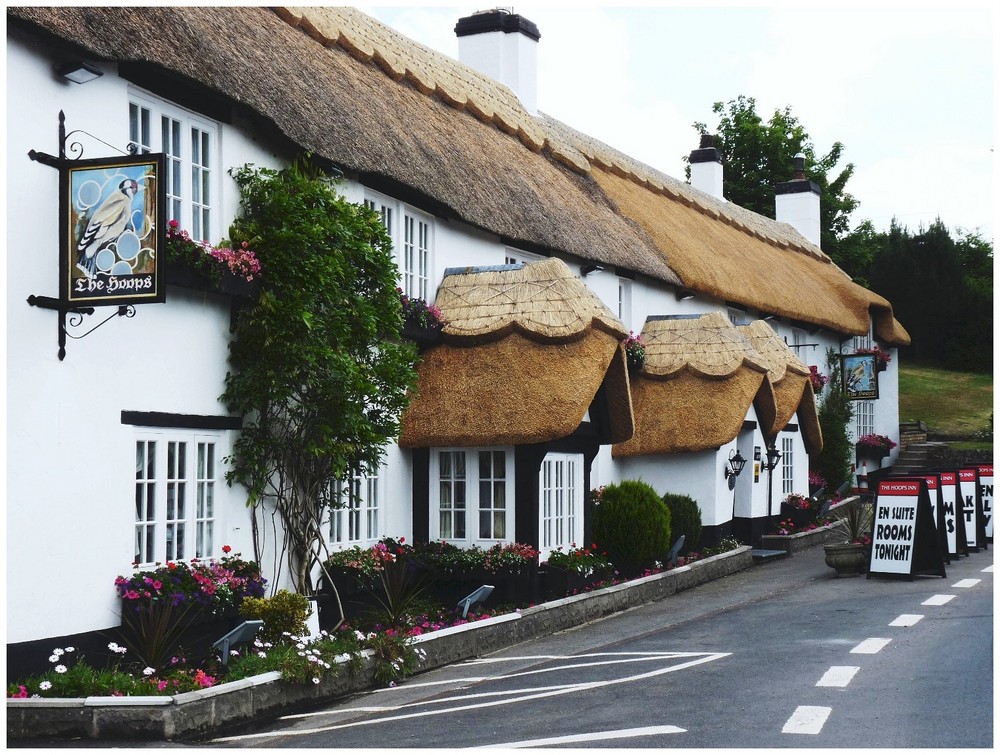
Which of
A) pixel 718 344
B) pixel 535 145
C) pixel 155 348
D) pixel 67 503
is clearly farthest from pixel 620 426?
pixel 67 503

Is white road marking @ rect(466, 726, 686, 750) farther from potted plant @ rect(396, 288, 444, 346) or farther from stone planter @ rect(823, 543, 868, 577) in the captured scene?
stone planter @ rect(823, 543, 868, 577)

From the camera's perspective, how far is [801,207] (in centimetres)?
4122

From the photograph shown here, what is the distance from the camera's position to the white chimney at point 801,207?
41062mm

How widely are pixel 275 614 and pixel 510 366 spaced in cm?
520

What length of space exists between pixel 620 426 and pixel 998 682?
921cm

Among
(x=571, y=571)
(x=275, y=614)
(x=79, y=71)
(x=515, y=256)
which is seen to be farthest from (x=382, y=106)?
(x=275, y=614)

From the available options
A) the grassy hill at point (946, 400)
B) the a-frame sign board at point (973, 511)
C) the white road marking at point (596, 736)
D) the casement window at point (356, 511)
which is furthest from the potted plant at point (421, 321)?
the grassy hill at point (946, 400)

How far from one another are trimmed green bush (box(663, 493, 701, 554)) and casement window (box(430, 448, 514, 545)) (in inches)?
235

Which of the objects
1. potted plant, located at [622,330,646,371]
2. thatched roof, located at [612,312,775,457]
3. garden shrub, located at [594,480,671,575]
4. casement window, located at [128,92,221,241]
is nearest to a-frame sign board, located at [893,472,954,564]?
thatched roof, located at [612,312,775,457]

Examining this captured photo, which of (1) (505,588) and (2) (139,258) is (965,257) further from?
(2) (139,258)

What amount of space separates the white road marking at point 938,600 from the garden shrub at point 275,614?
27.2 feet

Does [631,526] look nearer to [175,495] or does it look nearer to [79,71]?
[175,495]

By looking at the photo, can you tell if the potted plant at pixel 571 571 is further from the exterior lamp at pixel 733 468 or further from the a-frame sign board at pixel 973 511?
the a-frame sign board at pixel 973 511

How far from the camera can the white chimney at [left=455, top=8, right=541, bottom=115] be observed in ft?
79.9
